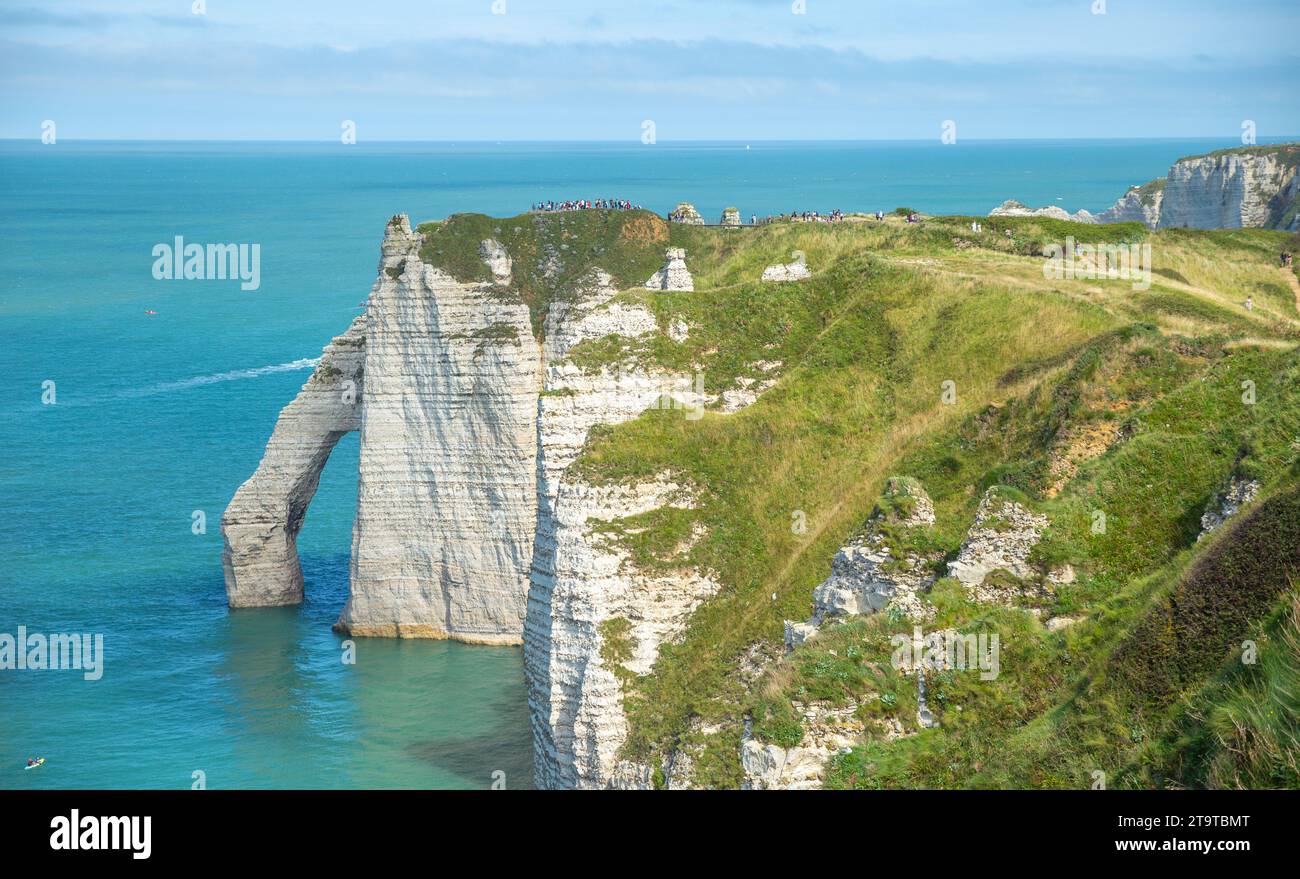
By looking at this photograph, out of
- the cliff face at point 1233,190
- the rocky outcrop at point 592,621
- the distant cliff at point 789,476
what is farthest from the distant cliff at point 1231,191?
the rocky outcrop at point 592,621

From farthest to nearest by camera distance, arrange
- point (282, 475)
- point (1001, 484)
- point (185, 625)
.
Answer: point (282, 475) < point (185, 625) < point (1001, 484)

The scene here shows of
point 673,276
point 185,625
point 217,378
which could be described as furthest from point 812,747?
point 217,378

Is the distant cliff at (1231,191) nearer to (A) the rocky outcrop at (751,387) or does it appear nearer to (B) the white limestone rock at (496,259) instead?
(B) the white limestone rock at (496,259)

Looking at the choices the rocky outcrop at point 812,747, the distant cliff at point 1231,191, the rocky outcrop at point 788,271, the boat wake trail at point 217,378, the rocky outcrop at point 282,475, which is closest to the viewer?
the rocky outcrop at point 812,747

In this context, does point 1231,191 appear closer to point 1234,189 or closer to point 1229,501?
point 1234,189

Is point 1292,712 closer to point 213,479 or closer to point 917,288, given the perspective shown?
point 917,288

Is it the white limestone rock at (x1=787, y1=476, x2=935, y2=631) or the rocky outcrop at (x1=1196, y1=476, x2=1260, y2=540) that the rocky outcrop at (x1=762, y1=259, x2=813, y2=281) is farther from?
the rocky outcrop at (x1=1196, y1=476, x2=1260, y2=540)

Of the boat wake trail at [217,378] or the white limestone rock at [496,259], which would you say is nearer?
the white limestone rock at [496,259]

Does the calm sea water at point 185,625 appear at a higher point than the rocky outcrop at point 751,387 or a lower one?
lower
